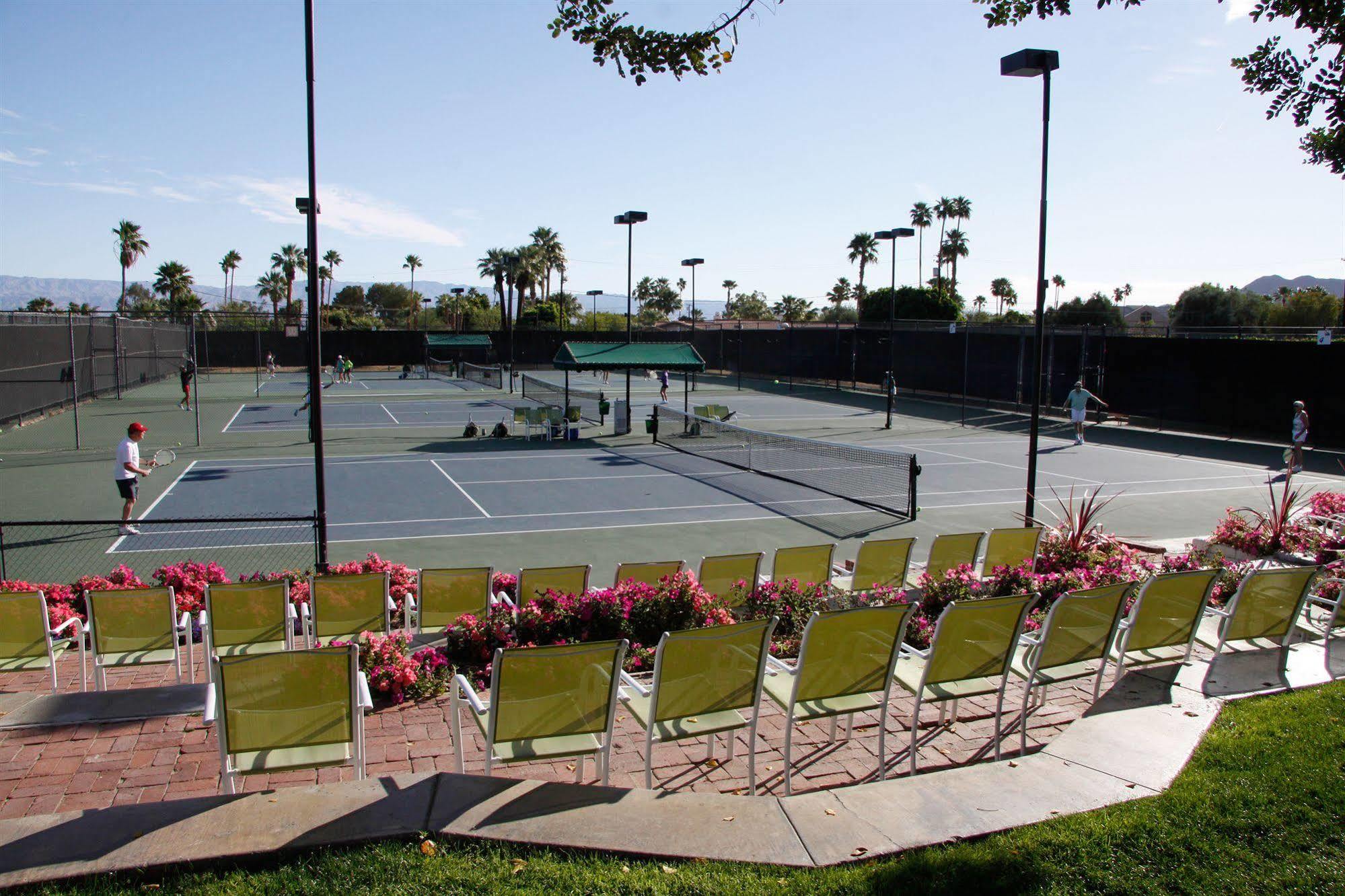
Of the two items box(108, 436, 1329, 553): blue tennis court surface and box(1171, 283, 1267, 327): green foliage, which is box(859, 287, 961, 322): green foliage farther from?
box(108, 436, 1329, 553): blue tennis court surface

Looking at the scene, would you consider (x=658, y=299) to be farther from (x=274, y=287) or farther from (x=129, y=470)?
(x=129, y=470)

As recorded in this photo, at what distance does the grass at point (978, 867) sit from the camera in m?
3.81

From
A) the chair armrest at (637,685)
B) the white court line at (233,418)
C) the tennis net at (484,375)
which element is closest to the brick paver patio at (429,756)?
the chair armrest at (637,685)

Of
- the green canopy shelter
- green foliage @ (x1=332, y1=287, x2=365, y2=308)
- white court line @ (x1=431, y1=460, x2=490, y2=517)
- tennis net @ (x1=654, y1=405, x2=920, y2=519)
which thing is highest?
green foliage @ (x1=332, y1=287, x2=365, y2=308)

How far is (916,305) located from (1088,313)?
12967 mm

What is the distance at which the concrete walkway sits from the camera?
13.3 ft

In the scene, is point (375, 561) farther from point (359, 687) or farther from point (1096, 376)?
point (1096, 376)

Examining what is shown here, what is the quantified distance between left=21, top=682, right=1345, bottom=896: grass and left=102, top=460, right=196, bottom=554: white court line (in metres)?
13.0

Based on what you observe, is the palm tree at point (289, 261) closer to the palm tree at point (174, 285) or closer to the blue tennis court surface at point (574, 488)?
the palm tree at point (174, 285)

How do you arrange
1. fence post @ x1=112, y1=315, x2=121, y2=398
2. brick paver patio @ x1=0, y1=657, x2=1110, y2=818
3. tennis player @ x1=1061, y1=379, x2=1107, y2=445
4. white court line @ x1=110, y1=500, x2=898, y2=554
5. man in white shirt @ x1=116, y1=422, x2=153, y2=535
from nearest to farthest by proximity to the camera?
brick paver patio @ x1=0, y1=657, x2=1110, y2=818, white court line @ x1=110, y1=500, x2=898, y2=554, man in white shirt @ x1=116, y1=422, x2=153, y2=535, tennis player @ x1=1061, y1=379, x2=1107, y2=445, fence post @ x1=112, y1=315, x2=121, y2=398

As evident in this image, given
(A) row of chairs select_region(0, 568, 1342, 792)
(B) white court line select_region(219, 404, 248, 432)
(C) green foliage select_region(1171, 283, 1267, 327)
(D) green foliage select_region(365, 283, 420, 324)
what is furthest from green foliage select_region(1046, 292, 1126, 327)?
(D) green foliage select_region(365, 283, 420, 324)

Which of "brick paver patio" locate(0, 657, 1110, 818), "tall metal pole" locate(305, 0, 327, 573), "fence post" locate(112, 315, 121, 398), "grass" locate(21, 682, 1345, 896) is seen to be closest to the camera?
"grass" locate(21, 682, 1345, 896)

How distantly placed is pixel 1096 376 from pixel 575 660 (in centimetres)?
3546

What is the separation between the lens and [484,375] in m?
52.5
